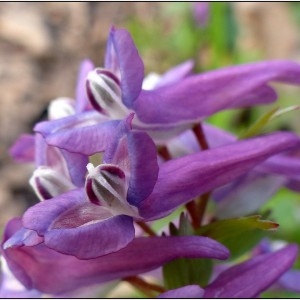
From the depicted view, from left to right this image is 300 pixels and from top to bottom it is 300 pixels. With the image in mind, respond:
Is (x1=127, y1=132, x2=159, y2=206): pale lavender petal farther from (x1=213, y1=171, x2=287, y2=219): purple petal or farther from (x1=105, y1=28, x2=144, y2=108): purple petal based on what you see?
(x1=213, y1=171, x2=287, y2=219): purple petal

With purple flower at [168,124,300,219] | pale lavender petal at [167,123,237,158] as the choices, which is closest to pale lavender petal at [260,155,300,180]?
purple flower at [168,124,300,219]

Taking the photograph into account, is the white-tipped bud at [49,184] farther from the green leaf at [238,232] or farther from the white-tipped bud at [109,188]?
the green leaf at [238,232]

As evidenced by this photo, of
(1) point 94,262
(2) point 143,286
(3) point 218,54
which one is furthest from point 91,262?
(3) point 218,54

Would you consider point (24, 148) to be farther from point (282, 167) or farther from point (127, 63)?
point (282, 167)

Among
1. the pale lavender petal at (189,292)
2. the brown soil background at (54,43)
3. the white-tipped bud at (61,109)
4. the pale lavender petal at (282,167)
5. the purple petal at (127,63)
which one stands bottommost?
the brown soil background at (54,43)

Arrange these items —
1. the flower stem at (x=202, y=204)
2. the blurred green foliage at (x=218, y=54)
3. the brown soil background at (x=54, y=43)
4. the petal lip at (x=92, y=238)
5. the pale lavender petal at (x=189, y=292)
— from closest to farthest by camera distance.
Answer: the petal lip at (x=92, y=238)
the pale lavender petal at (x=189, y=292)
the flower stem at (x=202, y=204)
the blurred green foliage at (x=218, y=54)
the brown soil background at (x=54, y=43)

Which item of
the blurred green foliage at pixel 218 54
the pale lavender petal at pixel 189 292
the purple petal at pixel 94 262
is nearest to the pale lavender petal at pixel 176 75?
the purple petal at pixel 94 262

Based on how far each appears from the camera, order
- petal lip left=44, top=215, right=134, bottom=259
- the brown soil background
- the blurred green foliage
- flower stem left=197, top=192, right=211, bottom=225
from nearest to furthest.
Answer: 1. petal lip left=44, top=215, right=134, bottom=259
2. flower stem left=197, top=192, right=211, bottom=225
3. the blurred green foliage
4. the brown soil background

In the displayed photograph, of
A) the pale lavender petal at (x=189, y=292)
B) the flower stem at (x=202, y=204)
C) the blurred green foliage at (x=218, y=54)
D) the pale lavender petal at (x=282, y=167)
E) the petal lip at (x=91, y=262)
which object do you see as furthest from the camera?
the blurred green foliage at (x=218, y=54)

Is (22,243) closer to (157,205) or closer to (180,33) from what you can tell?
(157,205)
